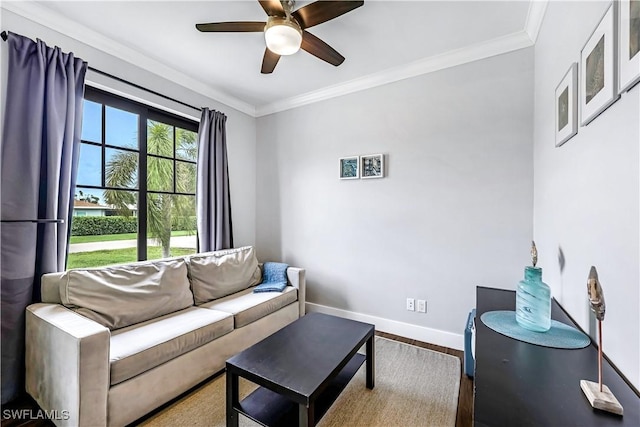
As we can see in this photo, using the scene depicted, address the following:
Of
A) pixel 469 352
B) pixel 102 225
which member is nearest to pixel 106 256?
pixel 102 225

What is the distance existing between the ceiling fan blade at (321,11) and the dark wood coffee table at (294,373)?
1.94m

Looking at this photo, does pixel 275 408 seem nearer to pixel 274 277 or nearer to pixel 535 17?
pixel 274 277

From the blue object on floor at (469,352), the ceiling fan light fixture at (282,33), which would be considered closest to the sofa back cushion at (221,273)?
the ceiling fan light fixture at (282,33)

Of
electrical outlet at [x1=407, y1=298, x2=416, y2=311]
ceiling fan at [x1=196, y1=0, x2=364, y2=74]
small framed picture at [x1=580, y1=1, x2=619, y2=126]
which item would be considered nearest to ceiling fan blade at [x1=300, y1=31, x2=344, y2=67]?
ceiling fan at [x1=196, y1=0, x2=364, y2=74]

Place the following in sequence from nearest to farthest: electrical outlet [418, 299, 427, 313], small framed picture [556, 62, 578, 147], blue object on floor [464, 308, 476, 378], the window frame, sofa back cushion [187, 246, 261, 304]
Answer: small framed picture [556, 62, 578, 147]
blue object on floor [464, 308, 476, 378]
the window frame
sofa back cushion [187, 246, 261, 304]
electrical outlet [418, 299, 427, 313]

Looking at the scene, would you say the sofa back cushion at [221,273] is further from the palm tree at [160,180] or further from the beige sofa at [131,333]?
the palm tree at [160,180]

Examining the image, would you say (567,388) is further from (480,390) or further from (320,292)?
(320,292)

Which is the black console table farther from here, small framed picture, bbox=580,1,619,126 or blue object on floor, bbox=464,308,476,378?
blue object on floor, bbox=464,308,476,378

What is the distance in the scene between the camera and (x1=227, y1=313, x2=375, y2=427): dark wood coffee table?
1.29 m

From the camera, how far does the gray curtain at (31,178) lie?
5.72ft

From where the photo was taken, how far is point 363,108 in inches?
115

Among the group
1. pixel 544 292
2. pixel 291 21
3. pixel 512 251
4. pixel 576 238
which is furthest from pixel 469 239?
pixel 291 21

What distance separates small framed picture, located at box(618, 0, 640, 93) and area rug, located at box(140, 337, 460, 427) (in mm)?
1783

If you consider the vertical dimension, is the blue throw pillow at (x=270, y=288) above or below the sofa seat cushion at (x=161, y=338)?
above
